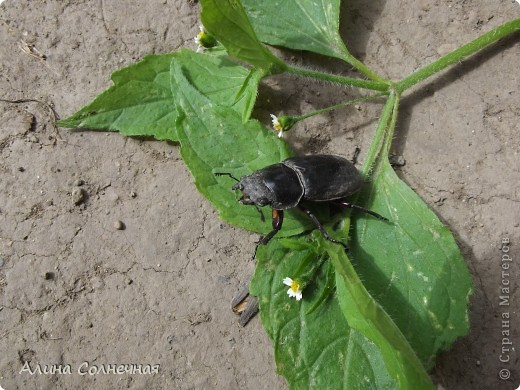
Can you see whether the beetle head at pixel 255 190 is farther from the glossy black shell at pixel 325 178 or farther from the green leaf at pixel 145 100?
the green leaf at pixel 145 100

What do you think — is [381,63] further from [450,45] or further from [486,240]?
[486,240]

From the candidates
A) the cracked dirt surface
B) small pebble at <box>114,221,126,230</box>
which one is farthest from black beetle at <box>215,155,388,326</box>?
small pebble at <box>114,221,126,230</box>

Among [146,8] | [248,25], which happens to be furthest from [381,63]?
[146,8]

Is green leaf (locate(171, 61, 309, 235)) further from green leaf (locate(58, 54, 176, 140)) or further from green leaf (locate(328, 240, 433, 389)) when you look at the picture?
green leaf (locate(328, 240, 433, 389))

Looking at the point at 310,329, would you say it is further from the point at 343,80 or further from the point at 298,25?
the point at 298,25

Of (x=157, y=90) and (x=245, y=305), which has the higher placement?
(x=157, y=90)

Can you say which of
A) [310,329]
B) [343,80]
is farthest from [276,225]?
[343,80]

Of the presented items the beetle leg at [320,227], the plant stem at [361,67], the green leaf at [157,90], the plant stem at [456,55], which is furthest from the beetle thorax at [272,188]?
the plant stem at [456,55]
